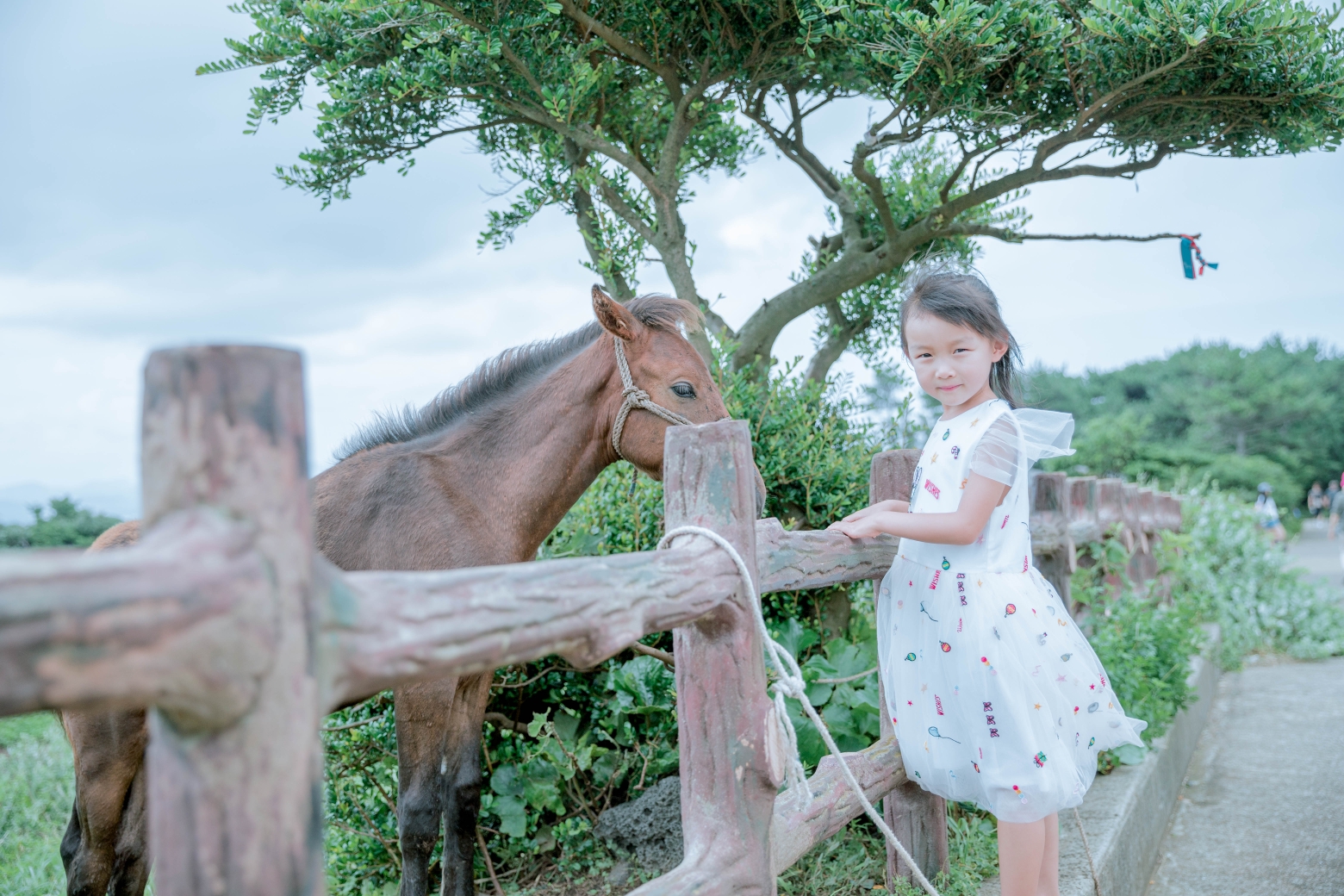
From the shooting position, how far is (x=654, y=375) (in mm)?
2801

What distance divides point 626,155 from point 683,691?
3278 mm

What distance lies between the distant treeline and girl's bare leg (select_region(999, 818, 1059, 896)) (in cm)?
2116

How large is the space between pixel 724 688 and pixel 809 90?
4.17 m

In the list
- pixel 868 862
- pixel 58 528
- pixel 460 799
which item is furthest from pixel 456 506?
pixel 58 528

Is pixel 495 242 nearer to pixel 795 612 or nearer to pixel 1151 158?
pixel 795 612

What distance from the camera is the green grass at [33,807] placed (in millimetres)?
3955

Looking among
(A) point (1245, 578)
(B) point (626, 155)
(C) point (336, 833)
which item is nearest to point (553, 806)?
(C) point (336, 833)

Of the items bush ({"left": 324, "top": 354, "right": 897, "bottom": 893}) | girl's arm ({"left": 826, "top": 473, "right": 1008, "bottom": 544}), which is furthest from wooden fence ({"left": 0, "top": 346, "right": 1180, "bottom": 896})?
bush ({"left": 324, "top": 354, "right": 897, "bottom": 893})

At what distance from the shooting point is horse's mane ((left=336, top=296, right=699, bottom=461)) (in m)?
2.93

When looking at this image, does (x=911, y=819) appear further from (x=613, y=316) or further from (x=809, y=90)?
(x=809, y=90)

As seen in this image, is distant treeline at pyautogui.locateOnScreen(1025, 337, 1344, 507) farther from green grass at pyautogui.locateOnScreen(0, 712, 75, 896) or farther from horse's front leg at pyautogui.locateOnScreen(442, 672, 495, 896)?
Result: horse's front leg at pyautogui.locateOnScreen(442, 672, 495, 896)

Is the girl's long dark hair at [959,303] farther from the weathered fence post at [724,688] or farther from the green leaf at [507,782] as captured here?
the green leaf at [507,782]

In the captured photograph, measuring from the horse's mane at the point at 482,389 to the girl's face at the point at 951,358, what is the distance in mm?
884

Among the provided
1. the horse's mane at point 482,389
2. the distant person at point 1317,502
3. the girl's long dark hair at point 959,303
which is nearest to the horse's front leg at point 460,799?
the horse's mane at point 482,389
